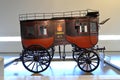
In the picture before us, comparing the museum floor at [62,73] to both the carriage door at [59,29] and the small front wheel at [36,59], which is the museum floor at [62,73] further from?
the carriage door at [59,29]

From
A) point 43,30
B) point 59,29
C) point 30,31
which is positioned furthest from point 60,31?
point 30,31

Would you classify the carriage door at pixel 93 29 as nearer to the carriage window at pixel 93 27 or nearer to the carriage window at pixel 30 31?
the carriage window at pixel 93 27

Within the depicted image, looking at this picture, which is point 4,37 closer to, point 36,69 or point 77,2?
point 77,2

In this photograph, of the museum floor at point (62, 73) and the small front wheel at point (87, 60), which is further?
the small front wheel at point (87, 60)

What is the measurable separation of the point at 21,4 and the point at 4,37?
1520 mm

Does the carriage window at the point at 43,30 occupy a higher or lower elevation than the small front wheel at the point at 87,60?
higher

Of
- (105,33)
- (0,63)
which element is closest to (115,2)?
(105,33)

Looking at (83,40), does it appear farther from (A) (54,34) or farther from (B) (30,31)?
(B) (30,31)

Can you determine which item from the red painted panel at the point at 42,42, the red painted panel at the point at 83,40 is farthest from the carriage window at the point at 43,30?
the red painted panel at the point at 83,40

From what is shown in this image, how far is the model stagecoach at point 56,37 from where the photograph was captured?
4.51 m

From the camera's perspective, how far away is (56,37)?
455cm

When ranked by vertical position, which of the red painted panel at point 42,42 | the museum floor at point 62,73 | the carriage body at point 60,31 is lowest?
the museum floor at point 62,73

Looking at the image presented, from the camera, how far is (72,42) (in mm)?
4559

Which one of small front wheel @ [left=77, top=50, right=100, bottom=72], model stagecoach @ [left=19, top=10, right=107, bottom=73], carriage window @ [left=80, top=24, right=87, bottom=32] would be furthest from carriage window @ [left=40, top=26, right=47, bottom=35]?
small front wheel @ [left=77, top=50, right=100, bottom=72]
